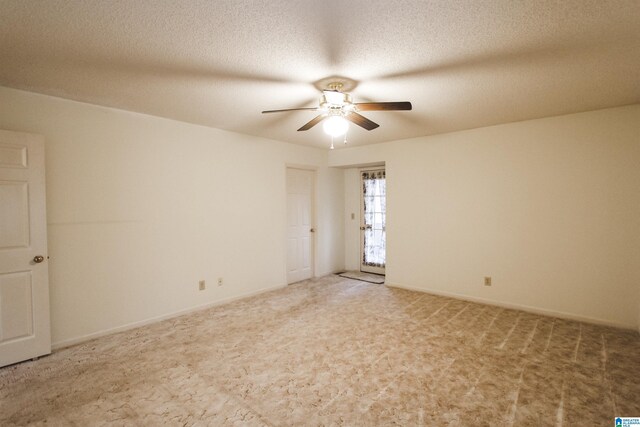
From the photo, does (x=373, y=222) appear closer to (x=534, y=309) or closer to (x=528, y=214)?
(x=528, y=214)

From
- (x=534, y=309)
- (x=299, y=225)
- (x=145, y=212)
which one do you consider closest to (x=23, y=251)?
(x=145, y=212)

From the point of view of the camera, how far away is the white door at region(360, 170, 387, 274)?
5953mm

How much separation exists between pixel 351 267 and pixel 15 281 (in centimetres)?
505

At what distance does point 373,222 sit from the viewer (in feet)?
20.0

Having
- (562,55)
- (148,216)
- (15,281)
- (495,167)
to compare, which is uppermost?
(562,55)

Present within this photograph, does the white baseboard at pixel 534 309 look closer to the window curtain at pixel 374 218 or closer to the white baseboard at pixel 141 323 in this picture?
the window curtain at pixel 374 218

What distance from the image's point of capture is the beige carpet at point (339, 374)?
2057mm

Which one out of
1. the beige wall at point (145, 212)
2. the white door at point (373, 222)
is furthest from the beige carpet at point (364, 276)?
the beige wall at point (145, 212)

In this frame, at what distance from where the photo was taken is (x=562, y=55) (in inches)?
85.0

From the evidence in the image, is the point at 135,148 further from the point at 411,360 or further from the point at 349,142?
the point at 411,360

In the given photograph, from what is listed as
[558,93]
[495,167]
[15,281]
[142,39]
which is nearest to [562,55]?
[558,93]

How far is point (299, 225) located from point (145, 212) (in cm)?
265

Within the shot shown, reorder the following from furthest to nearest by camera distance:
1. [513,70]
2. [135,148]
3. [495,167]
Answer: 1. [495,167]
2. [135,148]
3. [513,70]

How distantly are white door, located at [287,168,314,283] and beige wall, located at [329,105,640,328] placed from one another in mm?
1547
